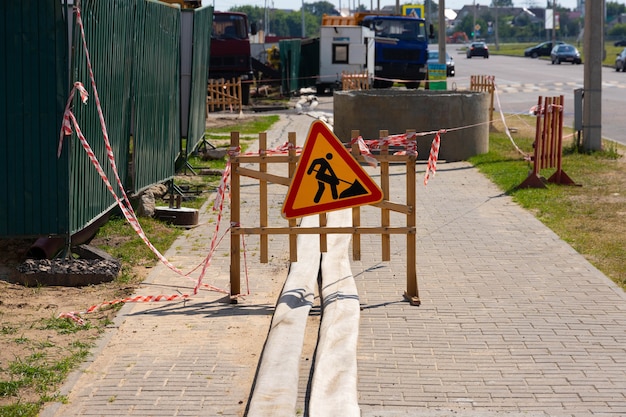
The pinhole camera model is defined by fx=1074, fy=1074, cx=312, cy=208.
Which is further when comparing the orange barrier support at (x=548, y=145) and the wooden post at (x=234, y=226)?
the orange barrier support at (x=548, y=145)

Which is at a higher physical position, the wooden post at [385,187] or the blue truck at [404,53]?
the blue truck at [404,53]

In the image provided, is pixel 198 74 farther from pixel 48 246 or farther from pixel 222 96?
pixel 222 96

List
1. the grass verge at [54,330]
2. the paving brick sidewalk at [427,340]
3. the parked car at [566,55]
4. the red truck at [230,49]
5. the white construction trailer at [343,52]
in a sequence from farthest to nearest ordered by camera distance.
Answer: the parked car at [566,55], the white construction trailer at [343,52], the red truck at [230,49], the grass verge at [54,330], the paving brick sidewalk at [427,340]

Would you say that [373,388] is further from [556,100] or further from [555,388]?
[556,100]

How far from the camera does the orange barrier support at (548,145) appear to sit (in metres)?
15.4

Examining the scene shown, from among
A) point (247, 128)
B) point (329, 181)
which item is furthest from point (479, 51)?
point (329, 181)

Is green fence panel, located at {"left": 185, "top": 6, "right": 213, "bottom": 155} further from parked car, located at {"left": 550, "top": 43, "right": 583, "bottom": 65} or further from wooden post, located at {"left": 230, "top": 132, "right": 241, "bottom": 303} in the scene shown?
parked car, located at {"left": 550, "top": 43, "right": 583, "bottom": 65}

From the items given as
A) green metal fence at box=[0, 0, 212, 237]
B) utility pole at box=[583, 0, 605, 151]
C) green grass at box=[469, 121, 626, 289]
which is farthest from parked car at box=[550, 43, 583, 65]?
green metal fence at box=[0, 0, 212, 237]

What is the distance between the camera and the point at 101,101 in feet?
33.8

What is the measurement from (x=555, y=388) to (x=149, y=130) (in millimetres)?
7330

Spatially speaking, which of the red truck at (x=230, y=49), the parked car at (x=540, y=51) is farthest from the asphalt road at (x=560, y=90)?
the parked car at (x=540, y=51)

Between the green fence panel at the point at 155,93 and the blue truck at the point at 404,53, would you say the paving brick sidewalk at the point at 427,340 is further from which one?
→ the blue truck at the point at 404,53

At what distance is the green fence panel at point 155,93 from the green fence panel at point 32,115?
2.47 metres

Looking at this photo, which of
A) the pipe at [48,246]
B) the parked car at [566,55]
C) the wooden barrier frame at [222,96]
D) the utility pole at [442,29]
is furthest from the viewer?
the parked car at [566,55]
